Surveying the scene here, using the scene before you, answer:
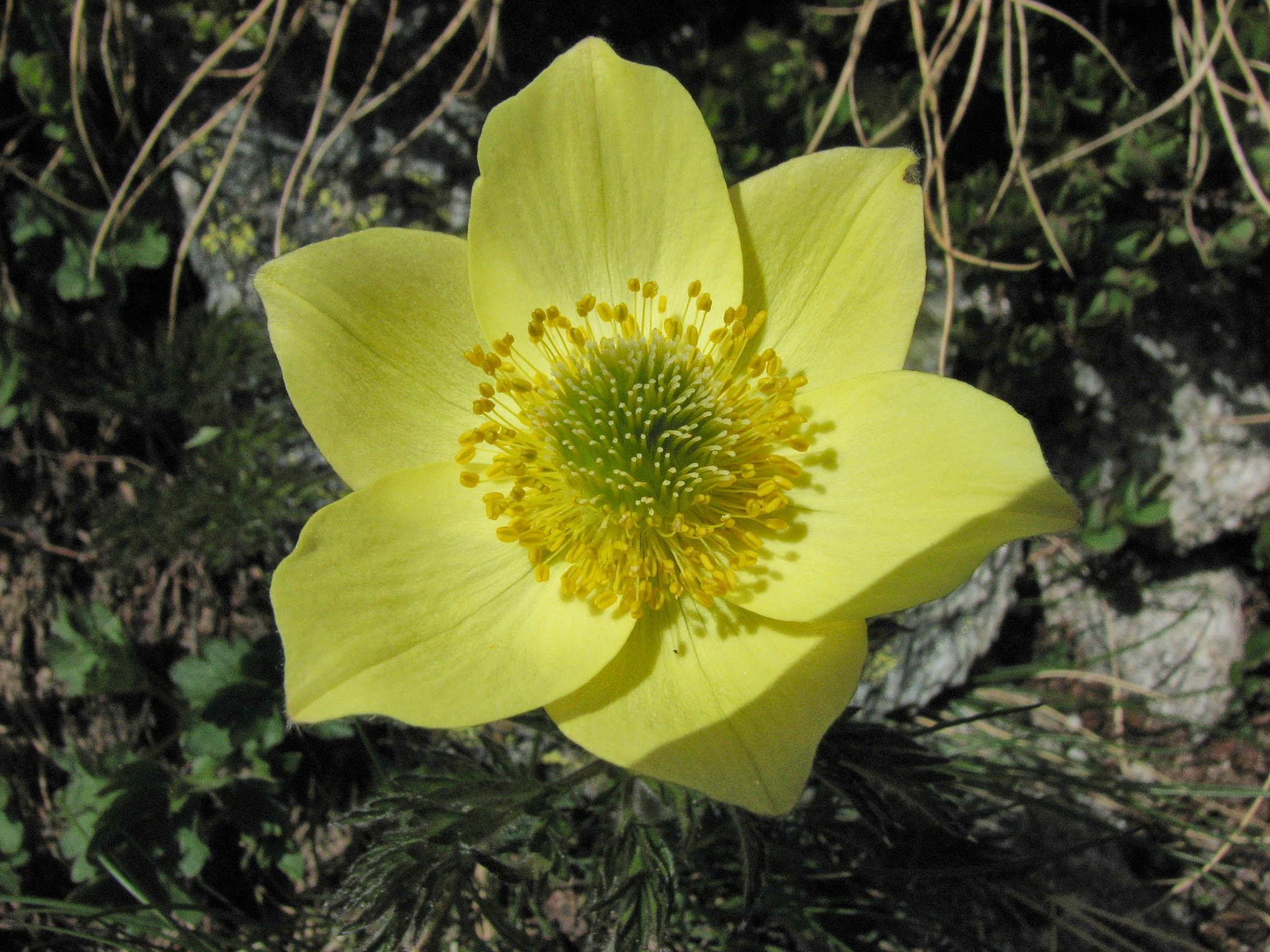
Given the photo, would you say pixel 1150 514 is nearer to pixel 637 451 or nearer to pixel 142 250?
pixel 637 451

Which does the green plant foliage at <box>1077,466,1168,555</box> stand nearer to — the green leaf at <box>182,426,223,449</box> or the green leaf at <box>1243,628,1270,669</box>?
the green leaf at <box>1243,628,1270,669</box>

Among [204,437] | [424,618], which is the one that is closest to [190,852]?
[204,437]

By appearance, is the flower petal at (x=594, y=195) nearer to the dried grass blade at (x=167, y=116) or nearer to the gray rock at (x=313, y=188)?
the gray rock at (x=313, y=188)

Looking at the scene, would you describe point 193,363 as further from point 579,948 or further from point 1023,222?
point 1023,222

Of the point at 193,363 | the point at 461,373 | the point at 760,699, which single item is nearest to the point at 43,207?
the point at 193,363

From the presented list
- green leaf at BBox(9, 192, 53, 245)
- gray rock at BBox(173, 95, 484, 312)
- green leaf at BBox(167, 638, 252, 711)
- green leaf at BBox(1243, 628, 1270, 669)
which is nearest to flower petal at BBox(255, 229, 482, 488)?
green leaf at BBox(167, 638, 252, 711)
